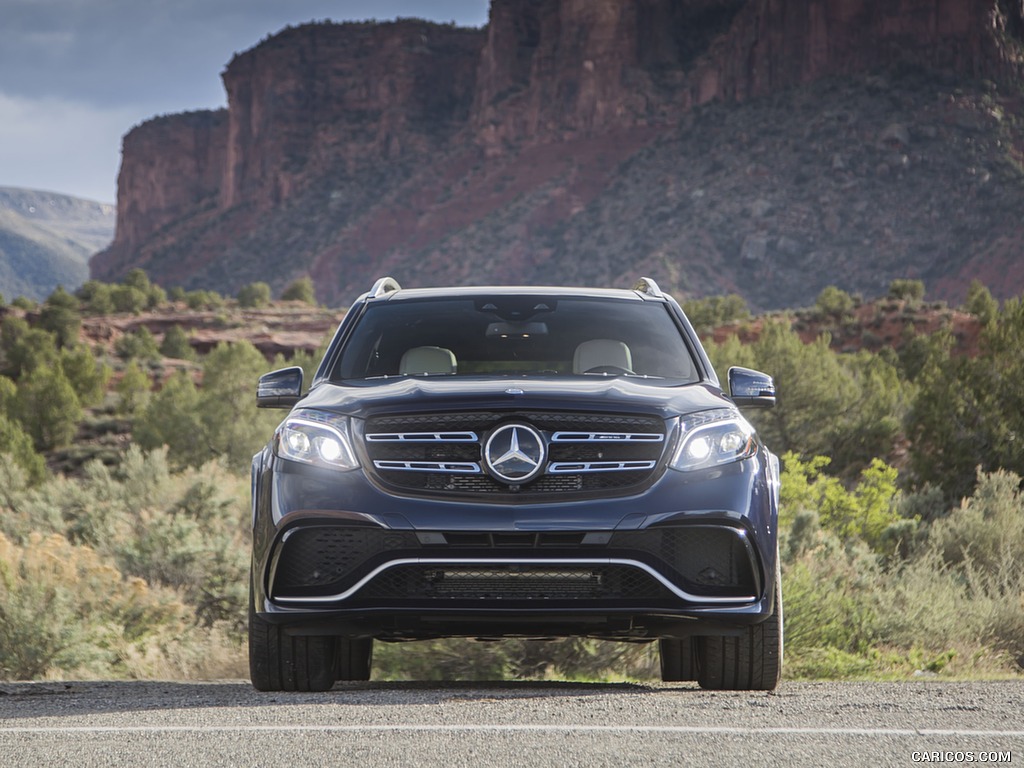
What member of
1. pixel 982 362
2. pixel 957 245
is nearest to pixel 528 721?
pixel 982 362

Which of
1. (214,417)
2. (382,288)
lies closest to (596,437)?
(382,288)

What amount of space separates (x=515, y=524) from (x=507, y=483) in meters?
0.16

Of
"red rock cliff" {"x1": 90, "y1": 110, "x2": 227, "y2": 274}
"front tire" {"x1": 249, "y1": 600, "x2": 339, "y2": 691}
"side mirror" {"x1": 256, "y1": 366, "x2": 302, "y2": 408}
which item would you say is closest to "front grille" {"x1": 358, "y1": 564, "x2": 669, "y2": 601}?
"front tire" {"x1": 249, "y1": 600, "x2": 339, "y2": 691}

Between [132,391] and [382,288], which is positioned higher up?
[382,288]

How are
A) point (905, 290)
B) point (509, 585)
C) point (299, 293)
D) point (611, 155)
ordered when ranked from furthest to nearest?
point (611, 155) → point (299, 293) → point (905, 290) → point (509, 585)

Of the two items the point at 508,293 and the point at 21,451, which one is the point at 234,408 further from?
the point at 508,293

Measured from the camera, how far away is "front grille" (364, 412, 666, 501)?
466 centimetres

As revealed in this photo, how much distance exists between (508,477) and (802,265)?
88980 mm

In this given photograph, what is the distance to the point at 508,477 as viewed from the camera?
4.63 m

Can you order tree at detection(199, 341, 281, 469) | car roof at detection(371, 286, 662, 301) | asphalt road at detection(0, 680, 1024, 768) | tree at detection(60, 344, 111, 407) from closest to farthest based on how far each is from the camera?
1. asphalt road at detection(0, 680, 1024, 768)
2. car roof at detection(371, 286, 662, 301)
3. tree at detection(199, 341, 281, 469)
4. tree at detection(60, 344, 111, 407)

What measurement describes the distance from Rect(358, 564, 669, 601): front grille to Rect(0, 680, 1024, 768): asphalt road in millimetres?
416

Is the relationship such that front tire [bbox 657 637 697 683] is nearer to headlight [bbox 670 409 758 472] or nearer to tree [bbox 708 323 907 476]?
headlight [bbox 670 409 758 472]

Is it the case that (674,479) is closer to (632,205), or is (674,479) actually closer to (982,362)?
(982,362)

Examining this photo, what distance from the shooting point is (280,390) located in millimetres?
5715
